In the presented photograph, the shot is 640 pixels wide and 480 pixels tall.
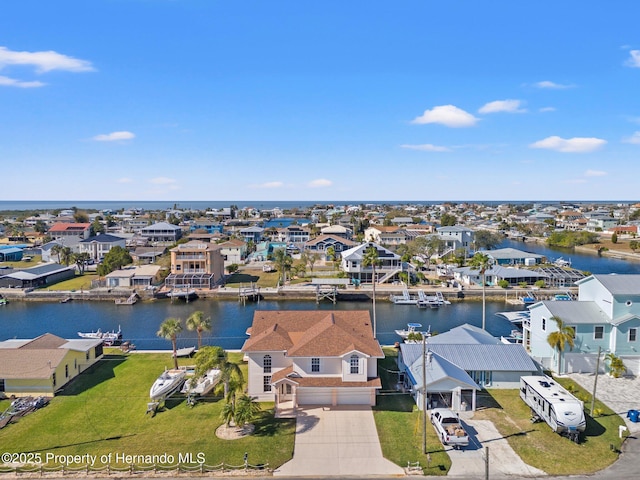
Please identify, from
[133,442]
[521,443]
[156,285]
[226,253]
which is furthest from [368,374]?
[226,253]

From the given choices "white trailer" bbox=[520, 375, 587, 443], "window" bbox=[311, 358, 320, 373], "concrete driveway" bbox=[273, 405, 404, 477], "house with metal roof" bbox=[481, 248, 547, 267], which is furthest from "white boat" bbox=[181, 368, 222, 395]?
"house with metal roof" bbox=[481, 248, 547, 267]

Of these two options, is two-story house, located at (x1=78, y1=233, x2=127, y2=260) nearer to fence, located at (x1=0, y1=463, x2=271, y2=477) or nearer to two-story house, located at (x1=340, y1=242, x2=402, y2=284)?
two-story house, located at (x1=340, y1=242, x2=402, y2=284)

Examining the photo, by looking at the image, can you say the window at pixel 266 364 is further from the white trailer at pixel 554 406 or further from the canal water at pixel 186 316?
the canal water at pixel 186 316

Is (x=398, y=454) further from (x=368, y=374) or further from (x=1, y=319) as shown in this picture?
(x=1, y=319)

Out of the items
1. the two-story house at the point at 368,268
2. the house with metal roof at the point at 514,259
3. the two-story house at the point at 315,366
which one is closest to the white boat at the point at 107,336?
the two-story house at the point at 315,366

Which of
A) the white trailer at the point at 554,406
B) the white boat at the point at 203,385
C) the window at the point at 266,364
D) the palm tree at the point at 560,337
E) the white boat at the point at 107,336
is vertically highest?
the palm tree at the point at 560,337

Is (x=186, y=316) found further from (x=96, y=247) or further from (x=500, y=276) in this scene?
(x=96, y=247)
